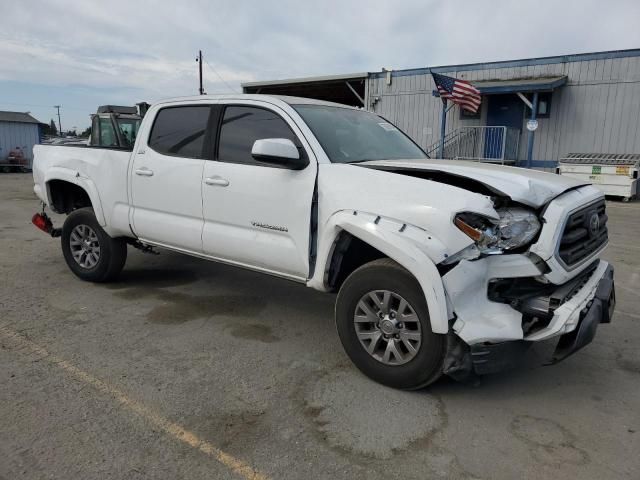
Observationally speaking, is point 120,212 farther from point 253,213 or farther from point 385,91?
point 385,91

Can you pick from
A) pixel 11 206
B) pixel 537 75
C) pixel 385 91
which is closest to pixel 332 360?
pixel 11 206

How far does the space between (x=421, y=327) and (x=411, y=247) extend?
0.50 m

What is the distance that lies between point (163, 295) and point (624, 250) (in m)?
6.98

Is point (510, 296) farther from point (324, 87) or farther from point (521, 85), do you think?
point (324, 87)

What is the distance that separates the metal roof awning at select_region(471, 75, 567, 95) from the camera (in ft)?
57.1

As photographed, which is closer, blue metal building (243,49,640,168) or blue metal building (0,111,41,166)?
blue metal building (243,49,640,168)

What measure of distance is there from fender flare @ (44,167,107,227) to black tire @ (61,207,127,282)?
0.62ft

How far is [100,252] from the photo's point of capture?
17.8 feet

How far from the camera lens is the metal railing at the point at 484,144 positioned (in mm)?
19156

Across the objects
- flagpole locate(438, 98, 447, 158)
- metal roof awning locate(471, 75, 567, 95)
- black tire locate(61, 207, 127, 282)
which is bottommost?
black tire locate(61, 207, 127, 282)

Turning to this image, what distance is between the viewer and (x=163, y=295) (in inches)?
210

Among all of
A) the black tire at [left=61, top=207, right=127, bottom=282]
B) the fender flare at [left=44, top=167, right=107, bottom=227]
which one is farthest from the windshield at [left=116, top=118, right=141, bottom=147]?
the black tire at [left=61, top=207, right=127, bottom=282]

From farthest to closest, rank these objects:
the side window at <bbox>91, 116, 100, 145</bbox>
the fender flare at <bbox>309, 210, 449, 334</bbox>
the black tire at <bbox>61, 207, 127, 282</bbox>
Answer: the side window at <bbox>91, 116, 100, 145</bbox> < the black tire at <bbox>61, 207, 127, 282</bbox> < the fender flare at <bbox>309, 210, 449, 334</bbox>

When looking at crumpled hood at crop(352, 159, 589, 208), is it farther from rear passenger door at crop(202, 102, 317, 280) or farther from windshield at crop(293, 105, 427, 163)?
rear passenger door at crop(202, 102, 317, 280)
